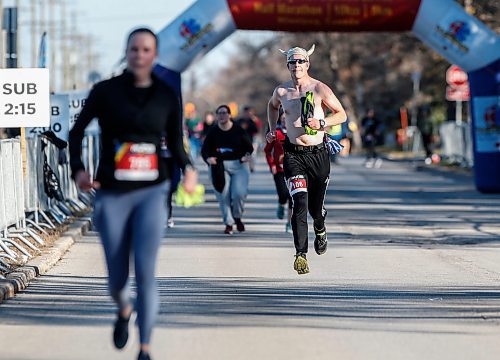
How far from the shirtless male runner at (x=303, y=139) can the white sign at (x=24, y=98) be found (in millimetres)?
4035

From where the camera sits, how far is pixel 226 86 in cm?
16175

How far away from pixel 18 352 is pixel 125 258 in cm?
139

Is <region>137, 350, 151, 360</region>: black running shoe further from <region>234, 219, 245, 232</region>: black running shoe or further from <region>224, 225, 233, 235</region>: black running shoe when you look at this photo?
<region>234, 219, 245, 232</region>: black running shoe

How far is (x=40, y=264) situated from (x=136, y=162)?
6.25 meters

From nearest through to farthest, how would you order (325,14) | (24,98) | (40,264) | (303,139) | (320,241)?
(303,139) → (320,241) → (40,264) → (24,98) → (325,14)

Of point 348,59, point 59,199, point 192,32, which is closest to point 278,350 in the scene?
point 59,199

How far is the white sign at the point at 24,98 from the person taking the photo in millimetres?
15195

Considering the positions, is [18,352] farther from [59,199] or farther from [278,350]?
[59,199]

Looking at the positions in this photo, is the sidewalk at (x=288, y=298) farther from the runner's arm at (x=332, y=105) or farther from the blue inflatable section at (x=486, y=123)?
the blue inflatable section at (x=486, y=123)

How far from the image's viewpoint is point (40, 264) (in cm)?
1328

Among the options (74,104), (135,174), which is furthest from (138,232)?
(74,104)

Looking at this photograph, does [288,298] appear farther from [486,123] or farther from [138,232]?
Answer: [486,123]

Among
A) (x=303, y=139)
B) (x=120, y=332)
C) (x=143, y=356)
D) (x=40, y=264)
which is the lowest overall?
(x=143, y=356)

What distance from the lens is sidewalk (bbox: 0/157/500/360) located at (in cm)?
844
